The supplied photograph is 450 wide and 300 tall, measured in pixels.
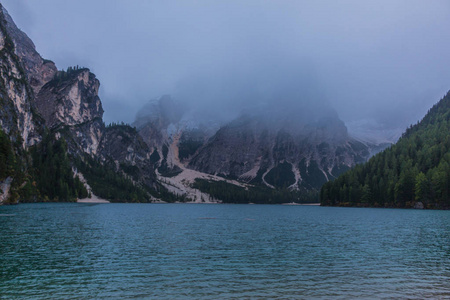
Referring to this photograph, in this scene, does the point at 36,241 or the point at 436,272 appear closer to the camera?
the point at 436,272

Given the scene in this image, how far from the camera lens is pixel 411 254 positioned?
47750mm

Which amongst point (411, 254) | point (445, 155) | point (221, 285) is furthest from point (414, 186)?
point (221, 285)

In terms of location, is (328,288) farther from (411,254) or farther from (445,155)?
(445,155)

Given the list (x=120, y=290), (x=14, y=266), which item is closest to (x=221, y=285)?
(x=120, y=290)

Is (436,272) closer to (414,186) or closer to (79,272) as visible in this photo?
(79,272)

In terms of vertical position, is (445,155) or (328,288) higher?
(445,155)

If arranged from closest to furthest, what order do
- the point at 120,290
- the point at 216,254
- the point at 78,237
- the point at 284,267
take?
1. the point at 120,290
2. the point at 284,267
3. the point at 216,254
4. the point at 78,237

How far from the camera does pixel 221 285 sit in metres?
30.6

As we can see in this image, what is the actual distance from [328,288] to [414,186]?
19427 centimetres

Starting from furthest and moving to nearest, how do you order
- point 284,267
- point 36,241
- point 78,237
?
1. point 78,237
2. point 36,241
3. point 284,267

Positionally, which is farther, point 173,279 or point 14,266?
point 14,266

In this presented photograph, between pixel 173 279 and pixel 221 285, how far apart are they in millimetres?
5094

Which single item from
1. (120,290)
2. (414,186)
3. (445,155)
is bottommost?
(120,290)

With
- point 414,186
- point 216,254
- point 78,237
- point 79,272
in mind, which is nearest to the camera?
point 79,272
